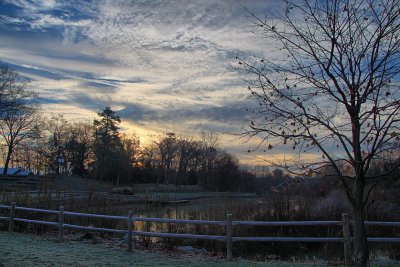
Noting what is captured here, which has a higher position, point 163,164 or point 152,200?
point 163,164

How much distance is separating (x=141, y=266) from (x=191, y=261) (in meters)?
1.65

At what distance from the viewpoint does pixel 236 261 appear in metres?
10.8

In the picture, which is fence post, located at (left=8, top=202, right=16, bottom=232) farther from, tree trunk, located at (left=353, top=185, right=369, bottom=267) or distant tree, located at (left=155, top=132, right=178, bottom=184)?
distant tree, located at (left=155, top=132, right=178, bottom=184)

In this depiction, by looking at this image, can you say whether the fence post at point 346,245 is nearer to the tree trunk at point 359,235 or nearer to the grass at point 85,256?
the grass at point 85,256

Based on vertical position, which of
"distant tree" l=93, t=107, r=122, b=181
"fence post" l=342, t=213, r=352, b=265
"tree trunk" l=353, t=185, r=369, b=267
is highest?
"distant tree" l=93, t=107, r=122, b=181

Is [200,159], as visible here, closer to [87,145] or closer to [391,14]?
[87,145]

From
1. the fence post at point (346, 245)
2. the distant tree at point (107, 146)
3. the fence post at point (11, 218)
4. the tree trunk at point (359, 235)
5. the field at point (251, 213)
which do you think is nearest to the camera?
the tree trunk at point (359, 235)

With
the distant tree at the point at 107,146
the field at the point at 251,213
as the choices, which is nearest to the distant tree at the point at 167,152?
the distant tree at the point at 107,146

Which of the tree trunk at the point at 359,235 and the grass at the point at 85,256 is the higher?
the tree trunk at the point at 359,235

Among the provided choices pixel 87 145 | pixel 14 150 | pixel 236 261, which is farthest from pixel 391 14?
pixel 87 145

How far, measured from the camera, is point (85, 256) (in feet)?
35.0

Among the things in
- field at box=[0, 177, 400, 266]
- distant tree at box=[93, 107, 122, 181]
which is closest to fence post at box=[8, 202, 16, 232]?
field at box=[0, 177, 400, 266]

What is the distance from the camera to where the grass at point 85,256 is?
9672 millimetres

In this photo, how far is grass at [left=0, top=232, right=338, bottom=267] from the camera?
9.67 metres
